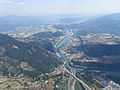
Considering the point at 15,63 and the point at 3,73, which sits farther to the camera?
the point at 15,63

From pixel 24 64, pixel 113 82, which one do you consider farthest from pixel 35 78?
pixel 113 82

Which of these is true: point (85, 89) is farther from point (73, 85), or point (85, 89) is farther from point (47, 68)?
point (47, 68)

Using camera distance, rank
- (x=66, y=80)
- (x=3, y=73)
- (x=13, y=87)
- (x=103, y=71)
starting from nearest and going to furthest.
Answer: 1. (x=13, y=87)
2. (x=66, y=80)
3. (x=3, y=73)
4. (x=103, y=71)

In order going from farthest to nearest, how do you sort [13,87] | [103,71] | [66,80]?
[103,71] → [66,80] → [13,87]

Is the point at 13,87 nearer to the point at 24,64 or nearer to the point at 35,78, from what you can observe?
the point at 35,78

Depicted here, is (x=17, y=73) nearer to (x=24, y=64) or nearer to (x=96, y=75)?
(x=24, y=64)

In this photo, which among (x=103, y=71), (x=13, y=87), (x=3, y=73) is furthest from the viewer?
(x=103, y=71)

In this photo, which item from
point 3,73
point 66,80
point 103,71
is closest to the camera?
point 66,80

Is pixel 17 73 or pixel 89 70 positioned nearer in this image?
pixel 17 73

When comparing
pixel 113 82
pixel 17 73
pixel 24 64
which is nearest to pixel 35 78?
pixel 17 73
